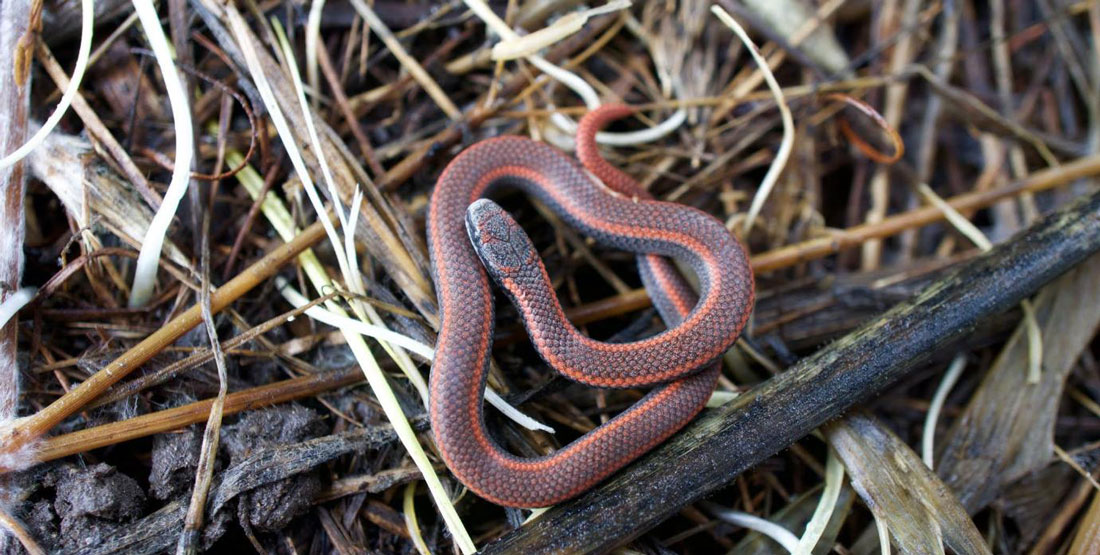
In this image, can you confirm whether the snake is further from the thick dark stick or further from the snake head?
the thick dark stick

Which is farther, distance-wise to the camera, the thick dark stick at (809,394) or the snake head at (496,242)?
the snake head at (496,242)

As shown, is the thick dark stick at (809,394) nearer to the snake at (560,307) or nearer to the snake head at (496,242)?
the snake at (560,307)

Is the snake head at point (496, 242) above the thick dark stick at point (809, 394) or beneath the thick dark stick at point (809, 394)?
above

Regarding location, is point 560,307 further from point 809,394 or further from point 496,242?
point 809,394

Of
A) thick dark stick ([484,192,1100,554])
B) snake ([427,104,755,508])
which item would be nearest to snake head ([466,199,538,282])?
snake ([427,104,755,508])

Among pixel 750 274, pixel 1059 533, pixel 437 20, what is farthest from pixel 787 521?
pixel 437 20

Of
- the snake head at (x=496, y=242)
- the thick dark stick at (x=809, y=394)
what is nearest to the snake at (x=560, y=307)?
the snake head at (x=496, y=242)
